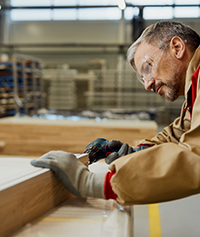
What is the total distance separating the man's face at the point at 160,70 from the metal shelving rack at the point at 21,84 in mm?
6831

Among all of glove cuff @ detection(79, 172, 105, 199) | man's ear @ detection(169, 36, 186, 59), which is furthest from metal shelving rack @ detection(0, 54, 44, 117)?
glove cuff @ detection(79, 172, 105, 199)

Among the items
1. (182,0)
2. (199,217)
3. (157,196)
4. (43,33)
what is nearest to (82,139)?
(199,217)

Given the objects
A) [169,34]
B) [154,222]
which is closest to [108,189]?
[169,34]

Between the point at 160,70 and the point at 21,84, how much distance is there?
7.71 m

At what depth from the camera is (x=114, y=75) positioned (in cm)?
1114

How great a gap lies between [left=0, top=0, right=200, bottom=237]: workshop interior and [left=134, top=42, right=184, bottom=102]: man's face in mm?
685

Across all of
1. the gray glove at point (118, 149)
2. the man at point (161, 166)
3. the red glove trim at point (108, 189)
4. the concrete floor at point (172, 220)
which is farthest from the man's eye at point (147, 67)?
the concrete floor at point (172, 220)

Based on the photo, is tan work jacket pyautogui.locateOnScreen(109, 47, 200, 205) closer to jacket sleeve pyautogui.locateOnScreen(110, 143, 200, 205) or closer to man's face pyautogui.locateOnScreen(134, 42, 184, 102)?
jacket sleeve pyautogui.locateOnScreen(110, 143, 200, 205)

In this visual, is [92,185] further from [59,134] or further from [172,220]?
[59,134]

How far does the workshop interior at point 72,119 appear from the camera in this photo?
103cm

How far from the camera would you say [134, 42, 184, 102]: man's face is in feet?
5.51

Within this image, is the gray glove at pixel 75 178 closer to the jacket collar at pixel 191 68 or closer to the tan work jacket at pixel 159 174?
the tan work jacket at pixel 159 174

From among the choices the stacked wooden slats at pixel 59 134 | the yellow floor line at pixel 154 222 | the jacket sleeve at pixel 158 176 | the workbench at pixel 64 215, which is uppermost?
the jacket sleeve at pixel 158 176

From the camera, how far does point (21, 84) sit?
874 centimetres
